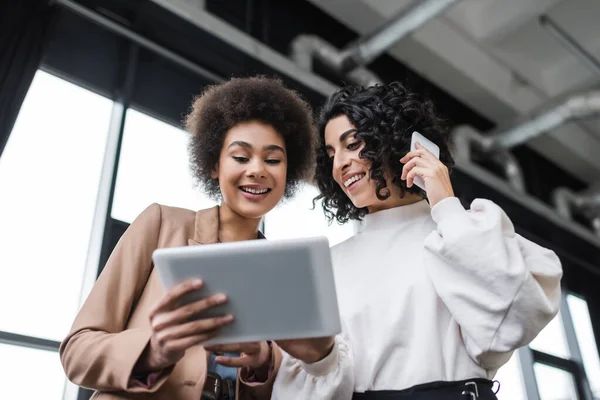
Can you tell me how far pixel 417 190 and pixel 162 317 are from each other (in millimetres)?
792

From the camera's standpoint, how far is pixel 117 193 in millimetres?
3074

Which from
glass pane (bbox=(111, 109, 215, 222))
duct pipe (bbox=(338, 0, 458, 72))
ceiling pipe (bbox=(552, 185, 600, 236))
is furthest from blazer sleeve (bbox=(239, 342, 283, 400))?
ceiling pipe (bbox=(552, 185, 600, 236))

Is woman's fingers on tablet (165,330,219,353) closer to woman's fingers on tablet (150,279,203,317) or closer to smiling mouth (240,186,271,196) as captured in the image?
woman's fingers on tablet (150,279,203,317)

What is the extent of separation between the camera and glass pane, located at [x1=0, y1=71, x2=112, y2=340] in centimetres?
264

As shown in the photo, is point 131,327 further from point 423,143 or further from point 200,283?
point 423,143

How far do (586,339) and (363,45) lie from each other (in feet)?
12.0

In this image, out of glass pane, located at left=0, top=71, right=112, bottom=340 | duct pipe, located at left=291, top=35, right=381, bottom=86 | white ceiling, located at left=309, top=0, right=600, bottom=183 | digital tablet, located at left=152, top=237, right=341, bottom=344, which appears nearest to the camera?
digital tablet, located at left=152, top=237, right=341, bottom=344

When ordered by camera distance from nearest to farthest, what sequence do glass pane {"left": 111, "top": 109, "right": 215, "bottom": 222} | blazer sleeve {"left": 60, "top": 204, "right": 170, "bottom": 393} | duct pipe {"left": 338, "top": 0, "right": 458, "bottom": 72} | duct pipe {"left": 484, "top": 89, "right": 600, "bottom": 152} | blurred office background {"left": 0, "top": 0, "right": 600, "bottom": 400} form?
1. blazer sleeve {"left": 60, "top": 204, "right": 170, "bottom": 393}
2. blurred office background {"left": 0, "top": 0, "right": 600, "bottom": 400}
3. glass pane {"left": 111, "top": 109, "right": 215, "bottom": 222}
4. duct pipe {"left": 338, "top": 0, "right": 458, "bottom": 72}
5. duct pipe {"left": 484, "top": 89, "right": 600, "bottom": 152}

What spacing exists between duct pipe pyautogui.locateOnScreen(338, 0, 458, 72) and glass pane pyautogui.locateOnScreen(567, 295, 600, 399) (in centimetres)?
326

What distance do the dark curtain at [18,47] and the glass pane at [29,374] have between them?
0.88 meters

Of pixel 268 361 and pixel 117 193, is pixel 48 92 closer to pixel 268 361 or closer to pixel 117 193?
pixel 117 193

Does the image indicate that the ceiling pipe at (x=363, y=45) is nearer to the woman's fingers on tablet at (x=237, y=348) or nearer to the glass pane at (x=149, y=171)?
the glass pane at (x=149, y=171)

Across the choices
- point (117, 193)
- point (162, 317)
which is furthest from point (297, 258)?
point (117, 193)


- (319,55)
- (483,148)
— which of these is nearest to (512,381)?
(483,148)
